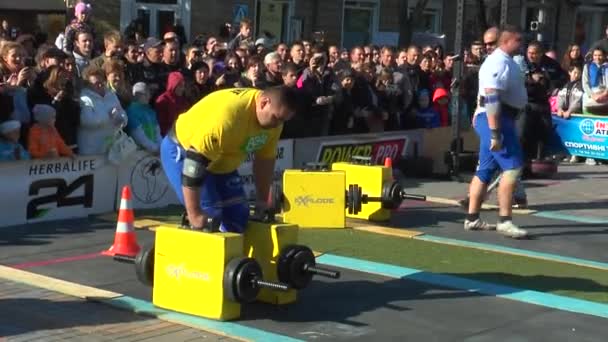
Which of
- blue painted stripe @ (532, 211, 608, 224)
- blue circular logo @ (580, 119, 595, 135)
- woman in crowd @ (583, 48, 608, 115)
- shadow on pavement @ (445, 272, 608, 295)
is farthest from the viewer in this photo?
woman in crowd @ (583, 48, 608, 115)

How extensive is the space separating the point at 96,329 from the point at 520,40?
5119mm

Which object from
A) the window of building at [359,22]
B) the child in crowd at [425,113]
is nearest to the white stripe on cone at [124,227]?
the child in crowd at [425,113]

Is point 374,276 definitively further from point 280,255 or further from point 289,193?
point 289,193

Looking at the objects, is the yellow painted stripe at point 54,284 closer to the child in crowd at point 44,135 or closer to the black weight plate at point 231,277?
the black weight plate at point 231,277

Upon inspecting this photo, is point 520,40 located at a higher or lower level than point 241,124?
higher

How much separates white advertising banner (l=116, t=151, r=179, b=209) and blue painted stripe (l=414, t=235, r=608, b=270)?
278 cm

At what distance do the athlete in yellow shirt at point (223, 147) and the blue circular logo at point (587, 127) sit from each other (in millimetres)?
9971

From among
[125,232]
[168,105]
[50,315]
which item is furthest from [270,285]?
[168,105]

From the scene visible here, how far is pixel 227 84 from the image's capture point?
12500mm

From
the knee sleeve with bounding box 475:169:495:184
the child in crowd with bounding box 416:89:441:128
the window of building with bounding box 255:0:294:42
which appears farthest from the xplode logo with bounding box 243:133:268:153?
the window of building with bounding box 255:0:294:42

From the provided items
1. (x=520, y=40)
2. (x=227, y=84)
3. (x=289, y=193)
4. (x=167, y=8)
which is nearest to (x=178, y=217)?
(x=289, y=193)

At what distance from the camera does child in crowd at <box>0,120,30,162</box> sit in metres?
9.80

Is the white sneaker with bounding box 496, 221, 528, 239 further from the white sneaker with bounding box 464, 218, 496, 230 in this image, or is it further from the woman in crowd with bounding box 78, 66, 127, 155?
the woman in crowd with bounding box 78, 66, 127, 155

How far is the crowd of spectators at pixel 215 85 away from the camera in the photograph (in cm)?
1029
